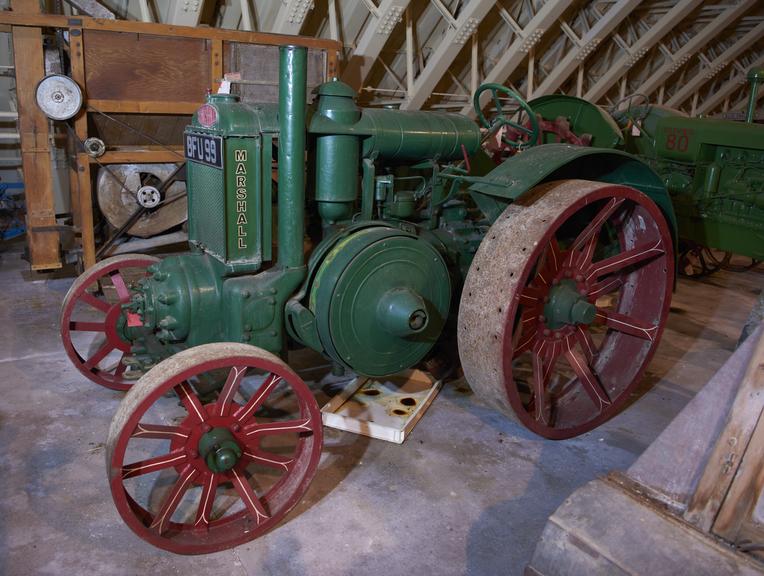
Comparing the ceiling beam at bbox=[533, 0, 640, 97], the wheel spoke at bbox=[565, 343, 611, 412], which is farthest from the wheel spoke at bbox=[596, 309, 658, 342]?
the ceiling beam at bbox=[533, 0, 640, 97]

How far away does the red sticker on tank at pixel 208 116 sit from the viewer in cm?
235

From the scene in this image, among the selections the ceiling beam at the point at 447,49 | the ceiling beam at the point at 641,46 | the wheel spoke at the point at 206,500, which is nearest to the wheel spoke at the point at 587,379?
the wheel spoke at the point at 206,500

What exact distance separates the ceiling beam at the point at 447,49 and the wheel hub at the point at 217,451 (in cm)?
398

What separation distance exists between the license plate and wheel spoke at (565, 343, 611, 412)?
158 cm

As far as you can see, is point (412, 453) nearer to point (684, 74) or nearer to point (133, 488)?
point (133, 488)

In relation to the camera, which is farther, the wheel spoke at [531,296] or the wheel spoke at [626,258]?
the wheel spoke at [626,258]

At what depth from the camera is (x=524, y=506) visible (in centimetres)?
235

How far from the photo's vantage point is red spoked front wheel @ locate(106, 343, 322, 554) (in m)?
1.93

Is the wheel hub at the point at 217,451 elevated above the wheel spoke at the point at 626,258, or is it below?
below

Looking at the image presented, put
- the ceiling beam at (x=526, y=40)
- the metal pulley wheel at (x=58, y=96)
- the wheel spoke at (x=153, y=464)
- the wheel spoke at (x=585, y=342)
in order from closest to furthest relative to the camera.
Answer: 1. the wheel spoke at (x=153, y=464)
2. the wheel spoke at (x=585, y=342)
3. the metal pulley wheel at (x=58, y=96)
4. the ceiling beam at (x=526, y=40)

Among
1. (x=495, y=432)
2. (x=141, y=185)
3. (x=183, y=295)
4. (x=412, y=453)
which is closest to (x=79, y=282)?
(x=183, y=295)

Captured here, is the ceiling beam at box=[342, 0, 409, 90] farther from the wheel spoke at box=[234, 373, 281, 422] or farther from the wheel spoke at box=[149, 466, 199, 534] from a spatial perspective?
the wheel spoke at box=[149, 466, 199, 534]

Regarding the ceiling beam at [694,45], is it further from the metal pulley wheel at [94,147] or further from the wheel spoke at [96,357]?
the wheel spoke at [96,357]

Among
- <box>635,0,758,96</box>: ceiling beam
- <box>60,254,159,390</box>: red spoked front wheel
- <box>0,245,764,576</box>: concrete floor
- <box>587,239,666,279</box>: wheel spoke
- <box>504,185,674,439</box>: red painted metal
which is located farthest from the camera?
<box>635,0,758,96</box>: ceiling beam
